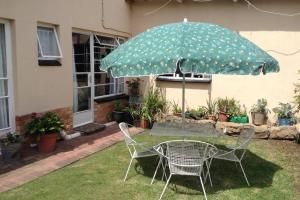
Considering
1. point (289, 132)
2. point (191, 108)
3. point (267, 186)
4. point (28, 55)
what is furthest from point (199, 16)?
point (267, 186)

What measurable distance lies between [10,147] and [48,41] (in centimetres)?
289

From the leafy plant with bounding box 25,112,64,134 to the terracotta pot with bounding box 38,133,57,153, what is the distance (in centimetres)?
10

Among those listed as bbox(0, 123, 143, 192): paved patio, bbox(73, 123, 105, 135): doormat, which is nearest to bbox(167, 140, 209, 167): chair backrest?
bbox(0, 123, 143, 192): paved patio

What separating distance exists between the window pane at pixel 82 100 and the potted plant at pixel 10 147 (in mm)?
2835

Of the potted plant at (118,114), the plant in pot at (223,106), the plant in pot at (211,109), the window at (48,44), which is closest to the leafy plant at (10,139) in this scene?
the window at (48,44)

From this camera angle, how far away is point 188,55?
4680 mm

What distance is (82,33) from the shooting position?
374 inches

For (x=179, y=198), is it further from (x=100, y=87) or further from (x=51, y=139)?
(x=100, y=87)

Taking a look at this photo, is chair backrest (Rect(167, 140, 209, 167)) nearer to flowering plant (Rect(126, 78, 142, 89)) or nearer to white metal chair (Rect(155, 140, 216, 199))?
white metal chair (Rect(155, 140, 216, 199))

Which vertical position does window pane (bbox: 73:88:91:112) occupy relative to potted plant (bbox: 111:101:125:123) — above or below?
above

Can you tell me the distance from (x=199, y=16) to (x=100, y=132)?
5017 millimetres

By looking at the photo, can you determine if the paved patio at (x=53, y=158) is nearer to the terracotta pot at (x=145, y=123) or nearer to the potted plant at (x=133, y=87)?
the terracotta pot at (x=145, y=123)

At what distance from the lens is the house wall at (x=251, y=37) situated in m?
10.2

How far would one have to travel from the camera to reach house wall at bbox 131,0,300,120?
33.3 ft
